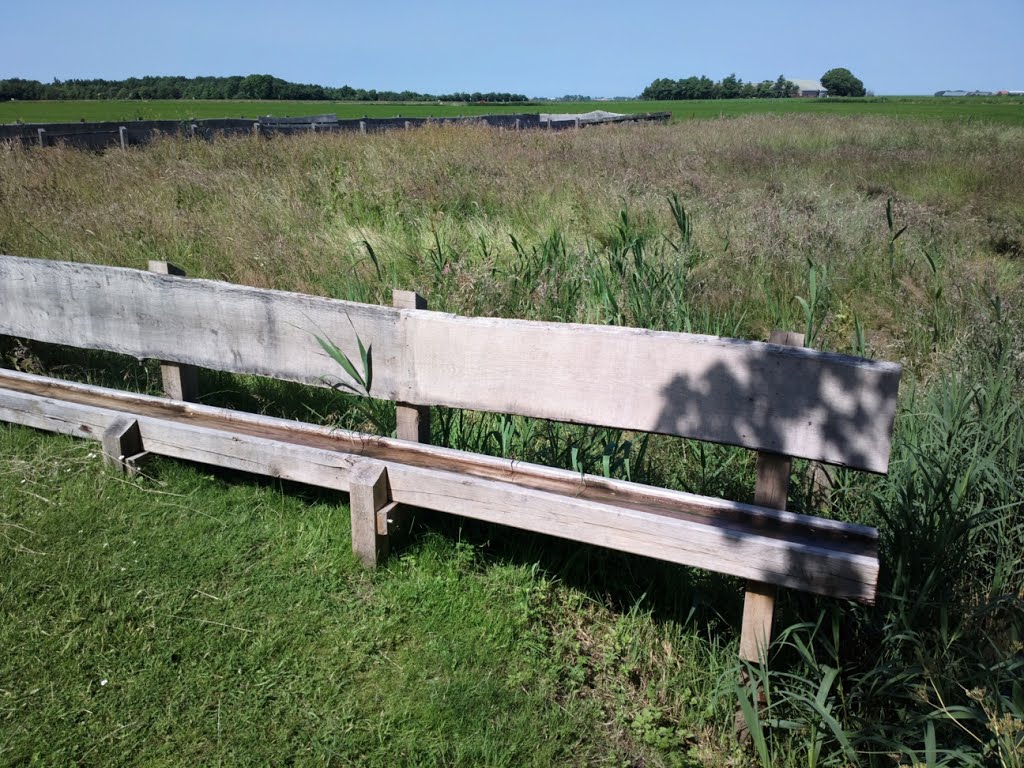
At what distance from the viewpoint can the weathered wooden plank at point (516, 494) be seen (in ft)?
8.57

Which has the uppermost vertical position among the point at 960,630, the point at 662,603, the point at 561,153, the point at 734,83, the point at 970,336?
the point at 734,83

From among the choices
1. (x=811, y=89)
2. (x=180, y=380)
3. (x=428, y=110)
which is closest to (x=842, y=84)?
(x=811, y=89)

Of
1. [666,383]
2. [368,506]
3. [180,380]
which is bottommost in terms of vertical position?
[368,506]

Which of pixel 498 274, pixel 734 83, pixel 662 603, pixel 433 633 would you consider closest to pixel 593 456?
Result: pixel 662 603

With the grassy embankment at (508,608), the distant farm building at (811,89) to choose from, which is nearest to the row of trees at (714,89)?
the distant farm building at (811,89)

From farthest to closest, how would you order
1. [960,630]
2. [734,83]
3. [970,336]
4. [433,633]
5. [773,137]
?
[734,83] < [773,137] < [970,336] < [433,633] < [960,630]

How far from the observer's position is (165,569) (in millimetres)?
3203

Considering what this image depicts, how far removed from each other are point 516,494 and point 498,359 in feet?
1.78

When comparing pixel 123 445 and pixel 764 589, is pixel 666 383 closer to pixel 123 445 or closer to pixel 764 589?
pixel 764 589

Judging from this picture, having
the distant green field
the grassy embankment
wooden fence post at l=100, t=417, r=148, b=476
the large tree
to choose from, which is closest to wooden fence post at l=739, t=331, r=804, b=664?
the grassy embankment

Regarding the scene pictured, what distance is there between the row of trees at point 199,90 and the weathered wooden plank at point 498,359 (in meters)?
73.7

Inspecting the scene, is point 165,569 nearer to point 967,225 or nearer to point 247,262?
point 247,262

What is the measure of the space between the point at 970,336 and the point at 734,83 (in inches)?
3917

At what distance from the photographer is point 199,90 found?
88312mm
